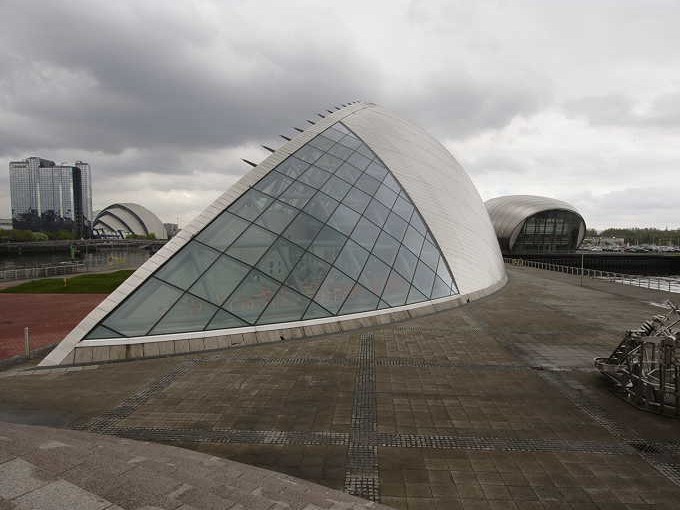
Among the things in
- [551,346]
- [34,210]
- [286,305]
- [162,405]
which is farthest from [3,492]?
[34,210]

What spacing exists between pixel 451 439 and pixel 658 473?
10.1 ft

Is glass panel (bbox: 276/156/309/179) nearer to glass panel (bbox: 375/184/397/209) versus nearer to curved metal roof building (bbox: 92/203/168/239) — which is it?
glass panel (bbox: 375/184/397/209)

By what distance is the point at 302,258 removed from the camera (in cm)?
1385

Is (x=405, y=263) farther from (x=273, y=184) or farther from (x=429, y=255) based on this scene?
(x=273, y=184)

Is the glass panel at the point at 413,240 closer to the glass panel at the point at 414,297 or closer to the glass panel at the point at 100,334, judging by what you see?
the glass panel at the point at 414,297

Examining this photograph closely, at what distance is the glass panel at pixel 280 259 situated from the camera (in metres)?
13.1

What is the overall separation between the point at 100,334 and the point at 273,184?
338 inches

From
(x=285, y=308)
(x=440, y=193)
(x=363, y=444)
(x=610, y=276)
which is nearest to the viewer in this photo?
(x=363, y=444)

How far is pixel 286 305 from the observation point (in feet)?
42.0

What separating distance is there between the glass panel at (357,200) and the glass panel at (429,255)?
11.8ft

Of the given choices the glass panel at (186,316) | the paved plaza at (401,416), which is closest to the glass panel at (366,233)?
the paved plaza at (401,416)

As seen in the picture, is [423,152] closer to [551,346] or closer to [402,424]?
[551,346]

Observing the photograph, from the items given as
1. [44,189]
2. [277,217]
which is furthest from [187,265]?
[44,189]

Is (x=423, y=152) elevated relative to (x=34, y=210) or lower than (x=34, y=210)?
lower
